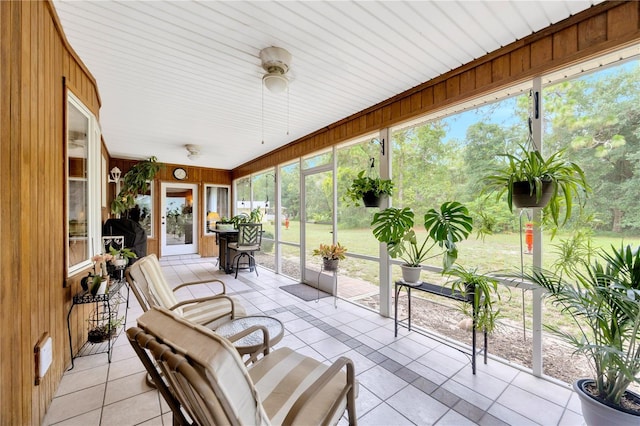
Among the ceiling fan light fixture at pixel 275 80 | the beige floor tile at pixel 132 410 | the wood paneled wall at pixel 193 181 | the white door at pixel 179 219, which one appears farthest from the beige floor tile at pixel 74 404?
the white door at pixel 179 219

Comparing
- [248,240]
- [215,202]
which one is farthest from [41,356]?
[215,202]

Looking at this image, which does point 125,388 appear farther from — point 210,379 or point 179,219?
point 179,219

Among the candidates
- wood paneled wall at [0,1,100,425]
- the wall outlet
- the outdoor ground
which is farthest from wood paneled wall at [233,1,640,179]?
the wall outlet

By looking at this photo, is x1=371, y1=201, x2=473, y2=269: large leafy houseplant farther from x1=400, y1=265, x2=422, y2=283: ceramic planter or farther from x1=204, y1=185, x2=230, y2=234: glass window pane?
x1=204, y1=185, x2=230, y2=234: glass window pane

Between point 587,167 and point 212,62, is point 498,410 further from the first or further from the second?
point 212,62

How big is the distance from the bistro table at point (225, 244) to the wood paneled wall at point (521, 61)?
3.64m

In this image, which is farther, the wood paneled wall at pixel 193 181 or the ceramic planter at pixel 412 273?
the wood paneled wall at pixel 193 181

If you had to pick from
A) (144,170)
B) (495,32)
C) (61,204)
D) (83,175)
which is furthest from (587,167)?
(144,170)

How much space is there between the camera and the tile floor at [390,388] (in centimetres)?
172

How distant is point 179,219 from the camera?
7.47 meters

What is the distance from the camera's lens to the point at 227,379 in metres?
0.81

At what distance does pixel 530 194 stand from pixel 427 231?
1060 millimetres

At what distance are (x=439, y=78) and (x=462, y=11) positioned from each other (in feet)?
2.81

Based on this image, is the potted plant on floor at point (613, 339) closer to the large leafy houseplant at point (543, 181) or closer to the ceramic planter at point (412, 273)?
the large leafy houseplant at point (543, 181)
